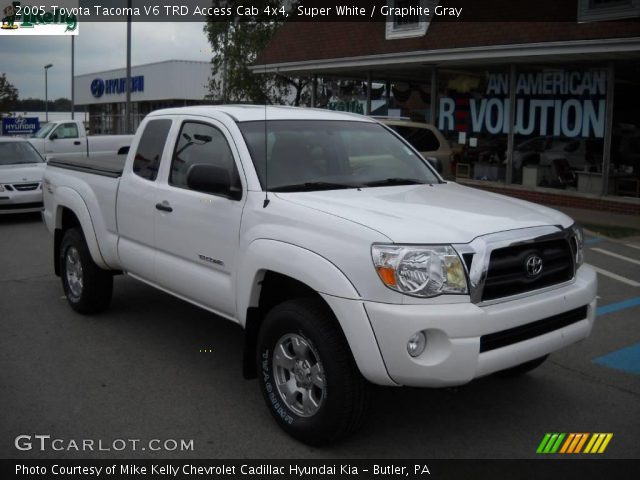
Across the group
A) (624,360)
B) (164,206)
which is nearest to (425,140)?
(624,360)

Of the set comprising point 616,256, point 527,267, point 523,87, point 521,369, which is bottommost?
point 521,369

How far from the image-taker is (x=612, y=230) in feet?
40.4

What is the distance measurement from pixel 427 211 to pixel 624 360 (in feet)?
8.50

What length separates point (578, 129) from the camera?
48.0 ft

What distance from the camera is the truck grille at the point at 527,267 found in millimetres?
3846

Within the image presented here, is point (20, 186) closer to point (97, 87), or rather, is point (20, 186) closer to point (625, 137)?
point (625, 137)

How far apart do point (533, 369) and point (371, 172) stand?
6.28 ft

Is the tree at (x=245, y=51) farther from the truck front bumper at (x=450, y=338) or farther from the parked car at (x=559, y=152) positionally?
the truck front bumper at (x=450, y=338)

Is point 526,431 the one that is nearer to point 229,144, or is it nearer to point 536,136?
point 229,144

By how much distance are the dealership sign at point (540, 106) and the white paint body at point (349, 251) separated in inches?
398

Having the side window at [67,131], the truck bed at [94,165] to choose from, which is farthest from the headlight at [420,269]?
the side window at [67,131]

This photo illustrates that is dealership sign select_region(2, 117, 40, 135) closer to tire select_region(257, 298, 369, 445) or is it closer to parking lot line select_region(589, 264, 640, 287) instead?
parking lot line select_region(589, 264, 640, 287)

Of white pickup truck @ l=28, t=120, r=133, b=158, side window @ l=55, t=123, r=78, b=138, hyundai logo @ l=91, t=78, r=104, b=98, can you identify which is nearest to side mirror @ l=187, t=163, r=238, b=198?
white pickup truck @ l=28, t=120, r=133, b=158

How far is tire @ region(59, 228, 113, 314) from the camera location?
6.51 metres
